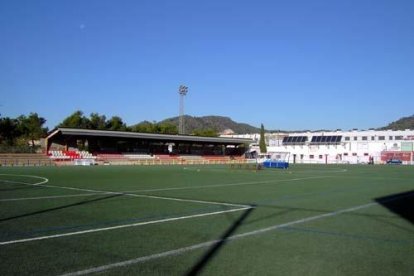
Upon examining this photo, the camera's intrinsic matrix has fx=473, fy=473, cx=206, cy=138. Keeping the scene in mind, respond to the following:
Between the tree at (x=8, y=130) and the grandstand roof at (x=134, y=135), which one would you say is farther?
the tree at (x=8, y=130)

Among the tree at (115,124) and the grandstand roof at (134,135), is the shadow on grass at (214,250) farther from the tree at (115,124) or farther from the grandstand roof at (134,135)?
the tree at (115,124)

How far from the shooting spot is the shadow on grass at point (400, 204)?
13.9m

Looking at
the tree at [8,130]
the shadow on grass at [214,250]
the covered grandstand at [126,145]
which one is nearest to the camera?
the shadow on grass at [214,250]

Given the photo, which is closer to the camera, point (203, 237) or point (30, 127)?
point (203, 237)

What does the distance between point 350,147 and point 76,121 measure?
63.1 metres

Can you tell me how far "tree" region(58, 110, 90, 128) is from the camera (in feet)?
360

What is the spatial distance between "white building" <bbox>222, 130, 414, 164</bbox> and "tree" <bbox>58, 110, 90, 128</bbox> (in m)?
43.1

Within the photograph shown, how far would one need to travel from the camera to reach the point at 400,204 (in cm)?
1683

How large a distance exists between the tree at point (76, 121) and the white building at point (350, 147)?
142 ft

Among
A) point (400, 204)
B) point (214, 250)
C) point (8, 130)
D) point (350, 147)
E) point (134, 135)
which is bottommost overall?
point (400, 204)

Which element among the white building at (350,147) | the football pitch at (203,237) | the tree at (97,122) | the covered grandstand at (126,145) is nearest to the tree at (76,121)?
the tree at (97,122)

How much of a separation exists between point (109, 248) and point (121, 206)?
6534mm

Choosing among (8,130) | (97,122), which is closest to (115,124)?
(97,122)

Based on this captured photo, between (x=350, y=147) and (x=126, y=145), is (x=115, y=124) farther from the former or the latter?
(x=350, y=147)
